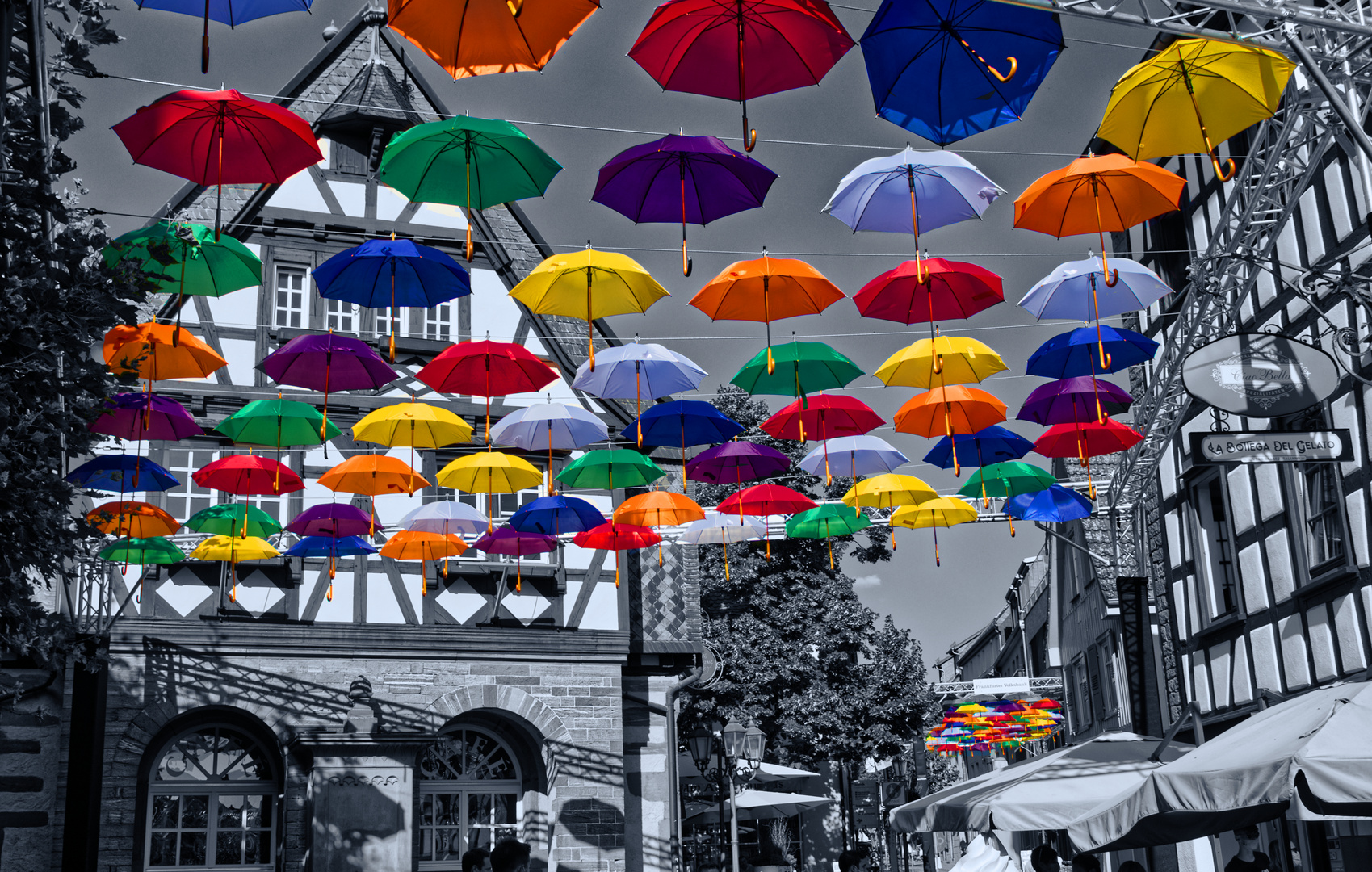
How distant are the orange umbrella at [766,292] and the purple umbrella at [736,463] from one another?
Result: 7.71ft

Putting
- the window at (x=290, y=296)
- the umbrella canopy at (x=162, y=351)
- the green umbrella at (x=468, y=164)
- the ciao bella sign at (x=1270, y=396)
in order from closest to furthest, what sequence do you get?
the green umbrella at (x=468, y=164)
the ciao bella sign at (x=1270, y=396)
the umbrella canopy at (x=162, y=351)
the window at (x=290, y=296)

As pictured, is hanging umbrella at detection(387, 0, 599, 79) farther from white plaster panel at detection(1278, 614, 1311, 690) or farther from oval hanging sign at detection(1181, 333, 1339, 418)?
white plaster panel at detection(1278, 614, 1311, 690)

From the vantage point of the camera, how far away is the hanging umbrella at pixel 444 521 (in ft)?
44.0

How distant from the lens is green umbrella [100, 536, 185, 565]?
42.0 ft

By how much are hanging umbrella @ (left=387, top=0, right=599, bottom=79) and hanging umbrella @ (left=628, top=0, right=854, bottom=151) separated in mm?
725

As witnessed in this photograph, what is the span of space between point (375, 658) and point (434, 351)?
389cm

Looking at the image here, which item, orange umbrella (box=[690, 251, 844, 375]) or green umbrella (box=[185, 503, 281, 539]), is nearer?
orange umbrella (box=[690, 251, 844, 375])

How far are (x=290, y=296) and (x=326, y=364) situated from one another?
5392mm

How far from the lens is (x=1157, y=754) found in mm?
8133

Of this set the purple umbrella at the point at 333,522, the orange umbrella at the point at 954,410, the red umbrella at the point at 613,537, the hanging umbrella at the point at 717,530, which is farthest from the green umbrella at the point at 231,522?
the orange umbrella at the point at 954,410

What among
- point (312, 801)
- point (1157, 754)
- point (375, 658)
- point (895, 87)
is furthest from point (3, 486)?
point (375, 658)

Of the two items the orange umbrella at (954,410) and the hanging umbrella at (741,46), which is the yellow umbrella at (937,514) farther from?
the hanging umbrella at (741,46)

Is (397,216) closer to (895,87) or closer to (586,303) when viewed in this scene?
(586,303)

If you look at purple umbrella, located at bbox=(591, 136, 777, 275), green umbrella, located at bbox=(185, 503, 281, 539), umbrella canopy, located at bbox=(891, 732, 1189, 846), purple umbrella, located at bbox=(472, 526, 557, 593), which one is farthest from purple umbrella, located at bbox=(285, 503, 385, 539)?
umbrella canopy, located at bbox=(891, 732, 1189, 846)
